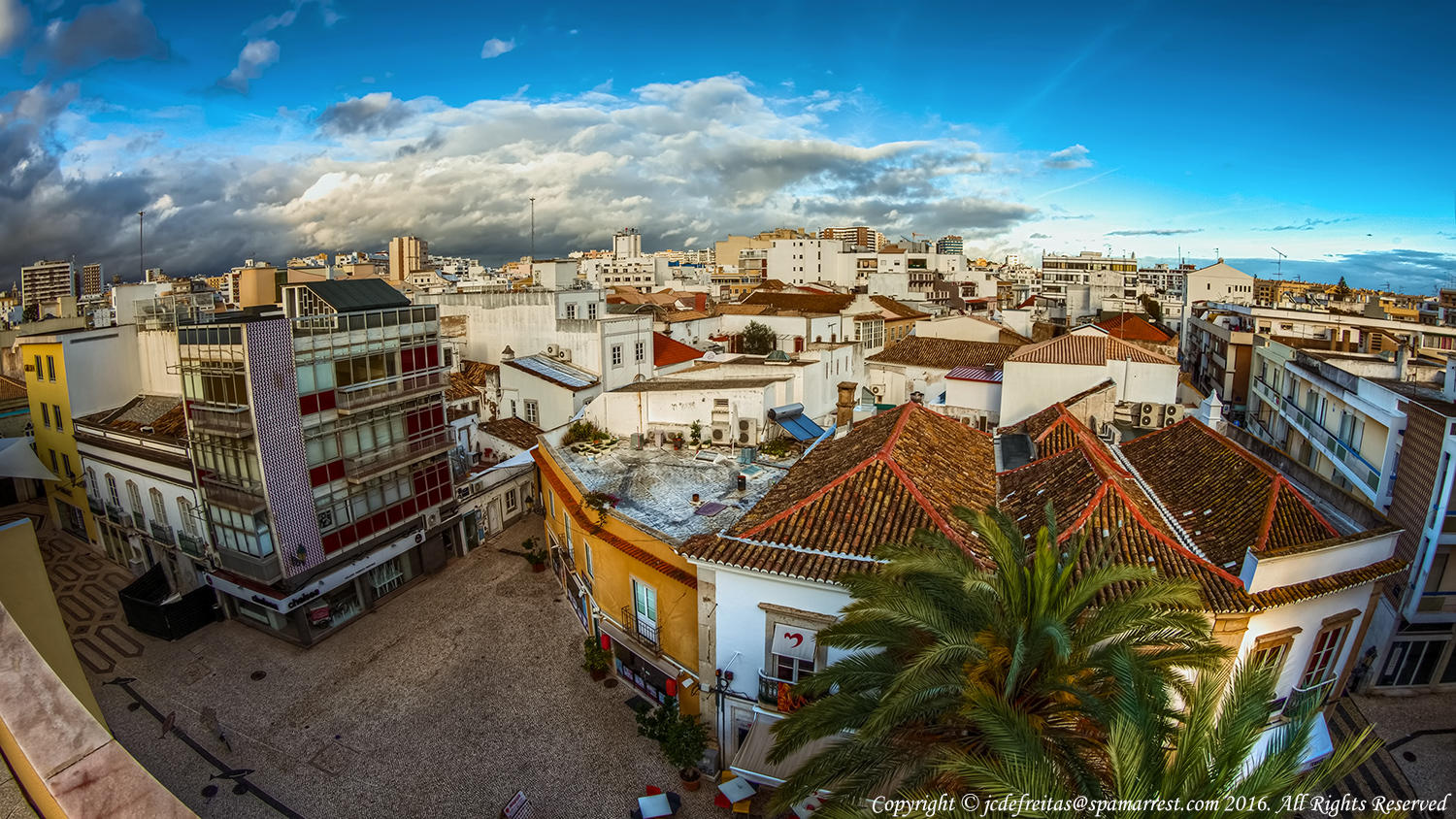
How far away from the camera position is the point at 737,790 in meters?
15.1

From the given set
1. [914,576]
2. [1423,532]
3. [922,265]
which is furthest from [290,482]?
[922,265]

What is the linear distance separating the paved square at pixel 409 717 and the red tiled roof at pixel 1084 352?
1981 cm

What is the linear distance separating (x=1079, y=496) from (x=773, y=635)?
7151 mm

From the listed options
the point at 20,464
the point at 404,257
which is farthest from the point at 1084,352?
the point at 404,257

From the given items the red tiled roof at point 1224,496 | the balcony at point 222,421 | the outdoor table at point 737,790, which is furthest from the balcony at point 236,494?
the red tiled roof at point 1224,496

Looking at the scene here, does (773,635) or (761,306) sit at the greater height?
(761,306)

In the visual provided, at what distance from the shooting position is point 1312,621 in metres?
14.2

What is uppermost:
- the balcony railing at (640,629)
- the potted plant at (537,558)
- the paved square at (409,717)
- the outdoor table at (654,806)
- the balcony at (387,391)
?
the balcony at (387,391)

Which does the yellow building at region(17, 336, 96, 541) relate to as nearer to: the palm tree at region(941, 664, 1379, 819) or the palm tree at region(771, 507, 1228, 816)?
the palm tree at region(771, 507, 1228, 816)

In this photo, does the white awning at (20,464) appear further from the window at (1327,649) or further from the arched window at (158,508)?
the window at (1327,649)

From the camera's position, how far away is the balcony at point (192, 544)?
2336cm

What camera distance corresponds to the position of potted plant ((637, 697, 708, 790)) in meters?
15.7

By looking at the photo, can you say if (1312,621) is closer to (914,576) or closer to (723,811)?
(914,576)

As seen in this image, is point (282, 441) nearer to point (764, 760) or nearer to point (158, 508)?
point (158, 508)
